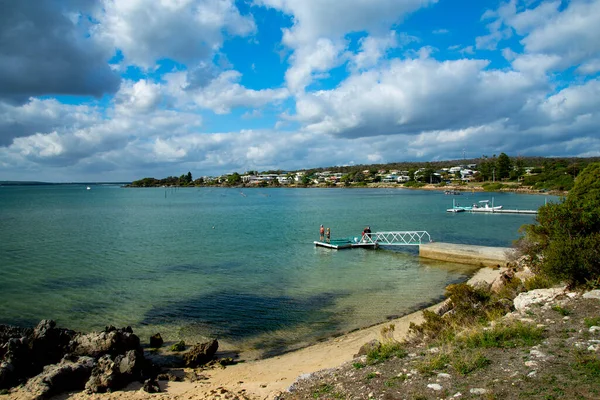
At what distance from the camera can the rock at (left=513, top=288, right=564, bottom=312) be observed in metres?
→ 12.3

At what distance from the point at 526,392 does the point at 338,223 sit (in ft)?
160

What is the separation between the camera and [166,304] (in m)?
19.6

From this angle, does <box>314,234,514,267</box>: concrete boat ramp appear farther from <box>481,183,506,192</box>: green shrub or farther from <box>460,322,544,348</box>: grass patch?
<box>481,183,506,192</box>: green shrub

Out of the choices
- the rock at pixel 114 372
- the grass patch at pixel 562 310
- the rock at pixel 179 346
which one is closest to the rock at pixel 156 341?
the rock at pixel 179 346

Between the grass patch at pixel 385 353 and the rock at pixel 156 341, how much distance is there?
26.5 ft

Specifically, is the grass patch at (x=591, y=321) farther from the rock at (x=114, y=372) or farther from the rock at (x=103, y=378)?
the rock at (x=103, y=378)

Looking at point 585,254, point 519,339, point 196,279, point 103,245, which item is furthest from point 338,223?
point 519,339

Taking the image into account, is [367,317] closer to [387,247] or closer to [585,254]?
[585,254]

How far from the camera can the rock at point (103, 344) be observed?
12688mm

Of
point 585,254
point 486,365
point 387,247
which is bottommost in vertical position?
point 387,247

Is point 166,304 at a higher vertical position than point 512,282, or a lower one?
lower

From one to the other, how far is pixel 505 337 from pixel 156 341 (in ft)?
36.4

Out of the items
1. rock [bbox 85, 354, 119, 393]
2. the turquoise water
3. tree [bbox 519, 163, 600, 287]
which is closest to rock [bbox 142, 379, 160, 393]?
rock [bbox 85, 354, 119, 393]

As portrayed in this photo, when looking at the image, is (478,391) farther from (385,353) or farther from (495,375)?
(385,353)
